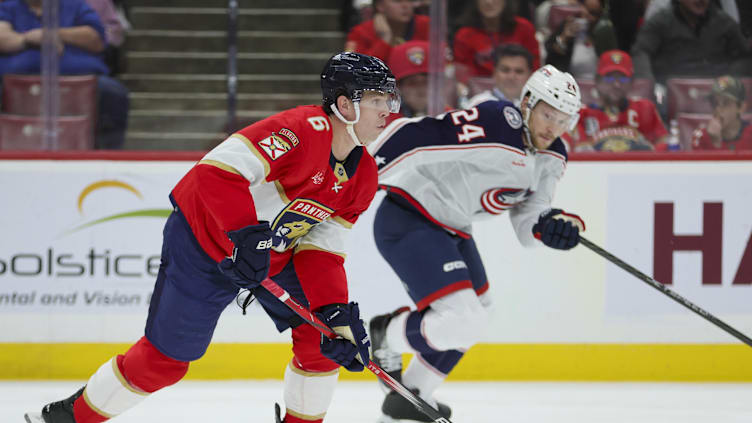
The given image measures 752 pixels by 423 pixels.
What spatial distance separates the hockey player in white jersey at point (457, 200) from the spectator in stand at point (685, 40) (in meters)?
1.27

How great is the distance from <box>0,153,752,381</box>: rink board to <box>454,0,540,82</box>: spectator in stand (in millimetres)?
658

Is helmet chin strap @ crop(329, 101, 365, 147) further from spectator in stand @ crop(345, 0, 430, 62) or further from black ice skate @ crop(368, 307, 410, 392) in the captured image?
spectator in stand @ crop(345, 0, 430, 62)

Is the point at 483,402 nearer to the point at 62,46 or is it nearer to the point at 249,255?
the point at 249,255

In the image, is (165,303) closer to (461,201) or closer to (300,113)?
(300,113)

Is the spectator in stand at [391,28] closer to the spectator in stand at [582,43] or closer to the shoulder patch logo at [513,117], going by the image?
the spectator in stand at [582,43]

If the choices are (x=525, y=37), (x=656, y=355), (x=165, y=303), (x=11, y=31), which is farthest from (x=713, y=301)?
(x=11, y=31)

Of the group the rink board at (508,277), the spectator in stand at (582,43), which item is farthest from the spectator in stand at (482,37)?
the rink board at (508,277)

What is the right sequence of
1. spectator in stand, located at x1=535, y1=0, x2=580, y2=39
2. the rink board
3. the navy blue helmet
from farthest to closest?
spectator in stand, located at x1=535, y1=0, x2=580, y2=39
the rink board
the navy blue helmet

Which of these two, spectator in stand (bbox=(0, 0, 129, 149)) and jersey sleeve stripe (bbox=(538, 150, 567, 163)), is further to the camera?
spectator in stand (bbox=(0, 0, 129, 149))

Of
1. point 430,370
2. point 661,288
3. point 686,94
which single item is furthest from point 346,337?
point 686,94

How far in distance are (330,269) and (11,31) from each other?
8.43 feet

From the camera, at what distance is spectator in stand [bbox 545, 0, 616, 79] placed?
4375 mm

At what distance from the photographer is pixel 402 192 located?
3404 millimetres

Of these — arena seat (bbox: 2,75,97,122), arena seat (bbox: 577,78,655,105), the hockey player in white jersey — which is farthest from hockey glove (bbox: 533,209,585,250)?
arena seat (bbox: 2,75,97,122)
